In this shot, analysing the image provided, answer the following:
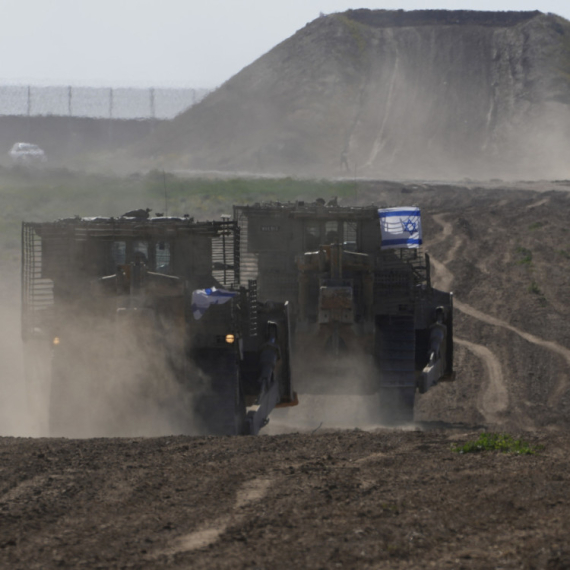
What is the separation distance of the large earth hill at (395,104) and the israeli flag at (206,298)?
59.9 m

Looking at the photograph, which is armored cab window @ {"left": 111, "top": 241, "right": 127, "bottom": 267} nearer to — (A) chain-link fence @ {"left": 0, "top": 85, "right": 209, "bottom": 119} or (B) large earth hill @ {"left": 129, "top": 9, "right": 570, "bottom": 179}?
(B) large earth hill @ {"left": 129, "top": 9, "right": 570, "bottom": 179}

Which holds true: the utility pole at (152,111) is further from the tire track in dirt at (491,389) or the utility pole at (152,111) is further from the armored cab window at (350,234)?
the armored cab window at (350,234)

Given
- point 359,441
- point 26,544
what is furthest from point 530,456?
point 26,544

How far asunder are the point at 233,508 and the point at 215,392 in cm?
775

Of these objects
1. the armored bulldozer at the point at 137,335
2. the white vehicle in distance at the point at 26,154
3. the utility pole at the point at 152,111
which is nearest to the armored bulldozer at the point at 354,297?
the armored bulldozer at the point at 137,335

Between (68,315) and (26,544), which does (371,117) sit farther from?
(26,544)

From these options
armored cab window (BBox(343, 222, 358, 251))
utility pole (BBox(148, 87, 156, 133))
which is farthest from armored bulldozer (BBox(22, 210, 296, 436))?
utility pole (BBox(148, 87, 156, 133))

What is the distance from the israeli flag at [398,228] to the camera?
23328 millimetres

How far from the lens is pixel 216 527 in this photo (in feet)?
28.8

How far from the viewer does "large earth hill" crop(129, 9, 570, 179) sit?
87.8 metres

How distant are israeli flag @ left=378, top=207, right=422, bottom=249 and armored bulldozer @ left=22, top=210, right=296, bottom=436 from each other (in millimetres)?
5081

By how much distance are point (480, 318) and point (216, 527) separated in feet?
94.7

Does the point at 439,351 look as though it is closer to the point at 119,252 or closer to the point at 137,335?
the point at 119,252

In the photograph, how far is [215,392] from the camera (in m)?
17.2
